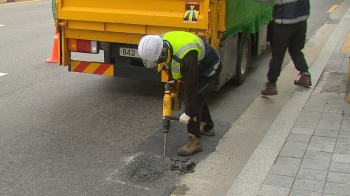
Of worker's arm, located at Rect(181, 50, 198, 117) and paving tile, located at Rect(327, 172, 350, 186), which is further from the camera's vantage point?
worker's arm, located at Rect(181, 50, 198, 117)

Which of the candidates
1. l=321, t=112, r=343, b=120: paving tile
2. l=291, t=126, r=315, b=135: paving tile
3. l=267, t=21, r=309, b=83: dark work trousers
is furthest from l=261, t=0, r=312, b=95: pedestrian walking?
l=291, t=126, r=315, b=135: paving tile

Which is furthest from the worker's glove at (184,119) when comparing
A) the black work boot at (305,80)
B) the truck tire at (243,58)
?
the black work boot at (305,80)

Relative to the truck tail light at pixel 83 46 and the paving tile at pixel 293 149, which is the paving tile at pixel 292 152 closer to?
the paving tile at pixel 293 149

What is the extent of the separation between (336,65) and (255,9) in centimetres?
211

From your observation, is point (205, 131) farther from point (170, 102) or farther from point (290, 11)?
point (290, 11)

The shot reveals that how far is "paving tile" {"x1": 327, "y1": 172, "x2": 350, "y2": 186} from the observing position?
180 inches

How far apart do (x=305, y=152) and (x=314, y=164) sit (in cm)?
32

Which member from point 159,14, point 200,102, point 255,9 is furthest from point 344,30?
point 200,102

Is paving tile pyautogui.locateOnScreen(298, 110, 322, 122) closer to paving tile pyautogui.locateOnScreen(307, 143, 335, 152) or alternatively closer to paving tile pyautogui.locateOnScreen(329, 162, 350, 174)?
paving tile pyautogui.locateOnScreen(307, 143, 335, 152)

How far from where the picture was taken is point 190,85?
500 cm

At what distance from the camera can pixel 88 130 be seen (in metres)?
6.02

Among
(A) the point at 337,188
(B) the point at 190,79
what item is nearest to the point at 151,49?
(B) the point at 190,79

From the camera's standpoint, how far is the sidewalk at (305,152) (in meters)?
4.51

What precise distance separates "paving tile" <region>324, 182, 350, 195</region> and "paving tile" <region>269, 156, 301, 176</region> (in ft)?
1.17
